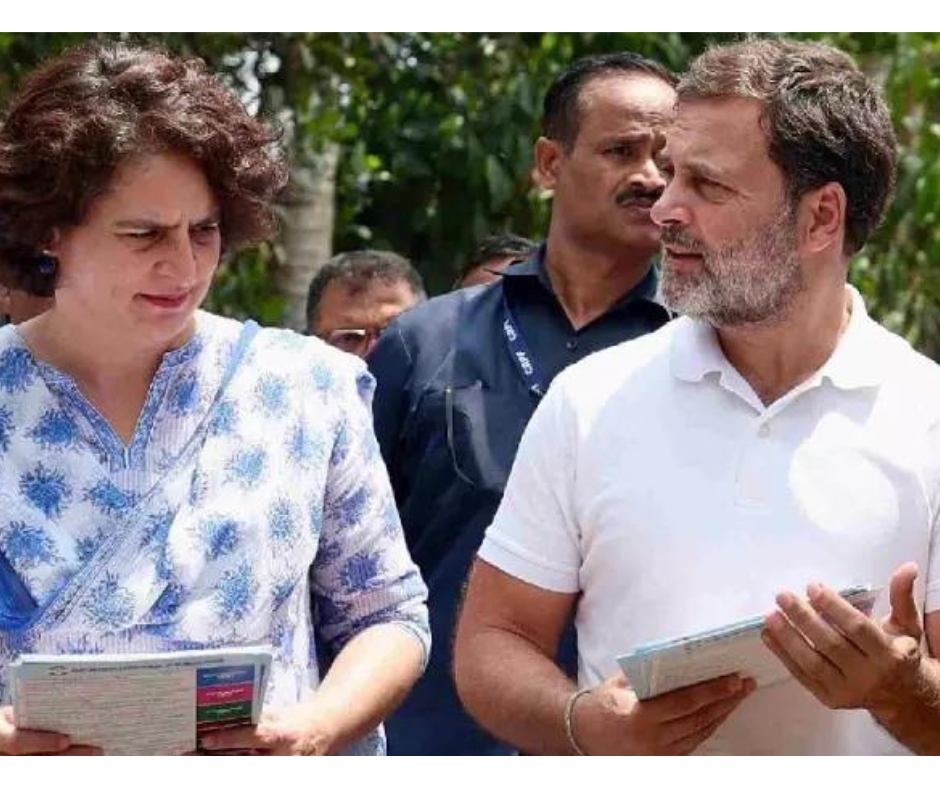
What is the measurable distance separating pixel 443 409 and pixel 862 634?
Answer: 1.88 m

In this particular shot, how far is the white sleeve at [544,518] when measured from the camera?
12.5 feet

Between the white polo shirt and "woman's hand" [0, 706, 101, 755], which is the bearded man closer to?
the white polo shirt

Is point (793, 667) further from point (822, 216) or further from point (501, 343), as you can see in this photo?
point (501, 343)

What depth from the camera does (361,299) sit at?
7.05 metres

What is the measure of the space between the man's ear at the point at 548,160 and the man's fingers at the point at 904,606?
2.26 metres

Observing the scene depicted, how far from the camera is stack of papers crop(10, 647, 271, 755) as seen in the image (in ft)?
10.9

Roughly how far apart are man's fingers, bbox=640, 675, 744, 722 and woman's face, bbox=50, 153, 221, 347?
40.9 inches

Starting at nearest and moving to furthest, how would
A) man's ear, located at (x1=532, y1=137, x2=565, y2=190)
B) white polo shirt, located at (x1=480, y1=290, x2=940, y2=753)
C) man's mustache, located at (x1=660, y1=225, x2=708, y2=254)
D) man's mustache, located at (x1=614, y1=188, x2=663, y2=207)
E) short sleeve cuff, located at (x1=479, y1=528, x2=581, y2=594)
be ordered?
1. white polo shirt, located at (x1=480, y1=290, x2=940, y2=753)
2. short sleeve cuff, located at (x1=479, y1=528, x2=581, y2=594)
3. man's mustache, located at (x1=660, y1=225, x2=708, y2=254)
4. man's mustache, located at (x1=614, y1=188, x2=663, y2=207)
5. man's ear, located at (x1=532, y1=137, x2=565, y2=190)

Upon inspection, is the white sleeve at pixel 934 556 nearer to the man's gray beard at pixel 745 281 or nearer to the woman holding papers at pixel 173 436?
the man's gray beard at pixel 745 281

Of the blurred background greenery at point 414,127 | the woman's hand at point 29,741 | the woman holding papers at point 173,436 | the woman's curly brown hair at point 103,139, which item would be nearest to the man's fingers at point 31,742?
the woman's hand at point 29,741

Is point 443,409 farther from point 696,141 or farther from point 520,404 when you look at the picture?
point 696,141

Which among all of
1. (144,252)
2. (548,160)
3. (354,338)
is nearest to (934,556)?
(144,252)

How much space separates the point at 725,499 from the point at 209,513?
0.87m

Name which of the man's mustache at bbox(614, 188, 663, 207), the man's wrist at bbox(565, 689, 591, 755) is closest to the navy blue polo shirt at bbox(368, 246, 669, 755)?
the man's mustache at bbox(614, 188, 663, 207)
